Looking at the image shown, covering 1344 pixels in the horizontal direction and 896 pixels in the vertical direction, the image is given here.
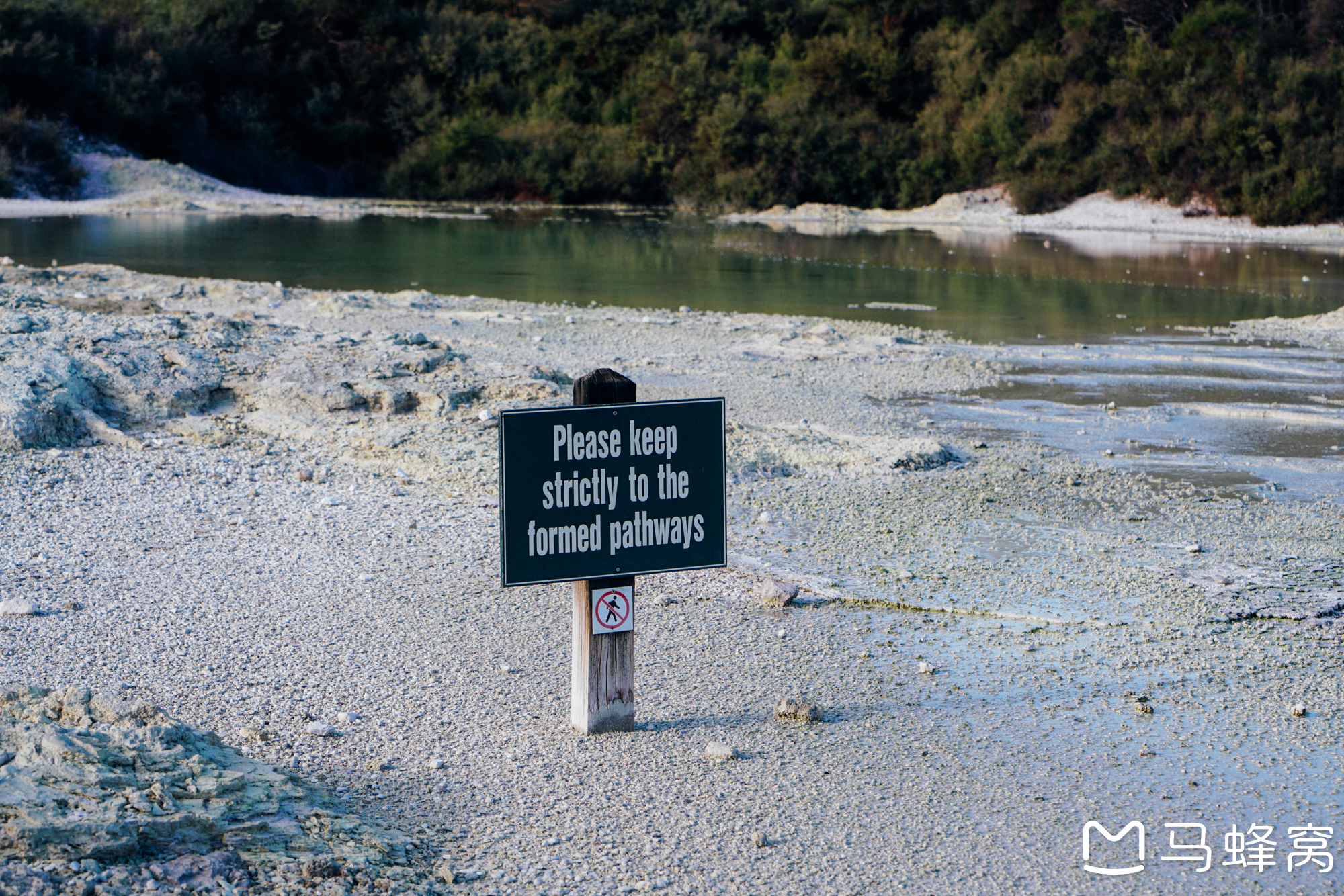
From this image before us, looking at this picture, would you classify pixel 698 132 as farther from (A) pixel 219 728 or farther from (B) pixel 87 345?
(A) pixel 219 728

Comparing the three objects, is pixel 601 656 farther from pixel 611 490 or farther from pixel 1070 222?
pixel 1070 222

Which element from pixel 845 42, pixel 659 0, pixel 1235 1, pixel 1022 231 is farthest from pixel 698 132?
pixel 1235 1

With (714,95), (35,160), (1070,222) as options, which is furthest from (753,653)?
(714,95)

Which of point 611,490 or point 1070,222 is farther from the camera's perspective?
point 1070,222

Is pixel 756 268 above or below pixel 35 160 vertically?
below

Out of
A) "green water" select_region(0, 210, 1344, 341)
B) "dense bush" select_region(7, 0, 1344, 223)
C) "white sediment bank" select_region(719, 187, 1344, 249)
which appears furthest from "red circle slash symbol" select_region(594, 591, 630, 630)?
"dense bush" select_region(7, 0, 1344, 223)

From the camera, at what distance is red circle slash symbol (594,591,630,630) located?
4.09 m

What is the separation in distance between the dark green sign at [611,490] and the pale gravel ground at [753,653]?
2.13ft

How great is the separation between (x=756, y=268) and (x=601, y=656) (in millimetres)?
19465

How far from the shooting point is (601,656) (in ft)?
13.7

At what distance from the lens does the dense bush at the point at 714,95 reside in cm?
3934

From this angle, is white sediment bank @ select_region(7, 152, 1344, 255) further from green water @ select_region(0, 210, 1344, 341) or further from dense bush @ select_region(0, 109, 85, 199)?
green water @ select_region(0, 210, 1344, 341)

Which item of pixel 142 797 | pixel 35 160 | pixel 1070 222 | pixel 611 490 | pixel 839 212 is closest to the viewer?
pixel 142 797

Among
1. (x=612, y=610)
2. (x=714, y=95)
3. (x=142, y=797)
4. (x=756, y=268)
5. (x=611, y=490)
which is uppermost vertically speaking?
(x=714, y=95)
